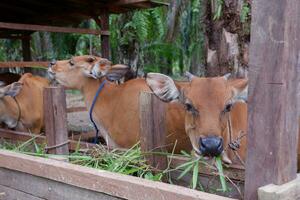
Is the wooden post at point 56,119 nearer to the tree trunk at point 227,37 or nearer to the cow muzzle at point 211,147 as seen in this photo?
the cow muzzle at point 211,147

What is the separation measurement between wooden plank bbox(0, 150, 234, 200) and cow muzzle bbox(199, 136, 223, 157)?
0.55 metres

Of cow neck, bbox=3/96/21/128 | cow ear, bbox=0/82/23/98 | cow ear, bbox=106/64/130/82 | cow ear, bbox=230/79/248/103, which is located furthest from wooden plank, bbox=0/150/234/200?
cow neck, bbox=3/96/21/128

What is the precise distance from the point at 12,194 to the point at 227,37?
8.76 feet

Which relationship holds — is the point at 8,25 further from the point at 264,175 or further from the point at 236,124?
the point at 264,175

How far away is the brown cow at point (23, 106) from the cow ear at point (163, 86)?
114 inches

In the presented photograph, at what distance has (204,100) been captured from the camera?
3135 millimetres

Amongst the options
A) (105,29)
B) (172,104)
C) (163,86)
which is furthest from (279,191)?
(105,29)

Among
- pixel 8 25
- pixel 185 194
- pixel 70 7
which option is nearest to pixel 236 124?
pixel 185 194

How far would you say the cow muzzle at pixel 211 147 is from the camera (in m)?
2.73

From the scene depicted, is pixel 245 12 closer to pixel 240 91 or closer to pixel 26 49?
pixel 240 91

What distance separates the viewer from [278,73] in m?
1.79

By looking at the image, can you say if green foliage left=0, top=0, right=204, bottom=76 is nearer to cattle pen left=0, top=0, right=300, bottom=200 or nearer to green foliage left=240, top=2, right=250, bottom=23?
green foliage left=240, top=2, right=250, bottom=23

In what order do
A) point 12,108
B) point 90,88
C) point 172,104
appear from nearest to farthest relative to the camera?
point 172,104
point 90,88
point 12,108

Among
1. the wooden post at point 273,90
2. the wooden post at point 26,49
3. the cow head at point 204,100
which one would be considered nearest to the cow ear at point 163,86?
the cow head at point 204,100
